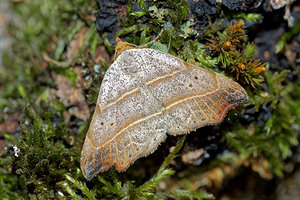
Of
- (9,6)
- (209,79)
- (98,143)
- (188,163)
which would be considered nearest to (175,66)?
(209,79)

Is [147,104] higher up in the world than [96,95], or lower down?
higher up

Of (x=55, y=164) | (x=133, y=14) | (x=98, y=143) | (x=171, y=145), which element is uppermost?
(x=133, y=14)

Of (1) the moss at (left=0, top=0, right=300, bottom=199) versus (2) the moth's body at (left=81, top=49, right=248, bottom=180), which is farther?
(1) the moss at (left=0, top=0, right=300, bottom=199)

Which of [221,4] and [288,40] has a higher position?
[221,4]

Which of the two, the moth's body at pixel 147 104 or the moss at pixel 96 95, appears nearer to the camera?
the moth's body at pixel 147 104

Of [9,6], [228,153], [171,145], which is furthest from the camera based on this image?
[9,6]

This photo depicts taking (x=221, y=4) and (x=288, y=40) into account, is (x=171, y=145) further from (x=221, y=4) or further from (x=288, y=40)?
(x=288, y=40)

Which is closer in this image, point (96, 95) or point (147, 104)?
point (147, 104)

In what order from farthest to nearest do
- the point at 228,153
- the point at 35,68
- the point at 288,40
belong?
the point at 35,68
the point at 228,153
the point at 288,40
